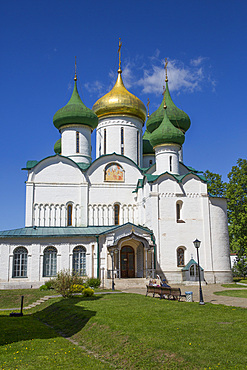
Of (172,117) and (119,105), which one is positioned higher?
(119,105)

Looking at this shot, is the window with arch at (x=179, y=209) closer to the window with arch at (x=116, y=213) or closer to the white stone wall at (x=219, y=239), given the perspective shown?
the white stone wall at (x=219, y=239)

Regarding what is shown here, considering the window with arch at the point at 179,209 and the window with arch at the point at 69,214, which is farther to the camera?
the window with arch at the point at 69,214

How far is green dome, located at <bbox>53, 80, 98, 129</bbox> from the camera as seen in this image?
2655cm

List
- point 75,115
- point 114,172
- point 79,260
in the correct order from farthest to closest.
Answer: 1. point 75,115
2. point 114,172
3. point 79,260

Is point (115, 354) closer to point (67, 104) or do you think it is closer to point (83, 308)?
point (83, 308)

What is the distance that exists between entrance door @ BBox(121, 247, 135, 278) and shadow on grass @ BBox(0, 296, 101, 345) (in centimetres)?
915

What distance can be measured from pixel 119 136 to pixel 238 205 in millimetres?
10400

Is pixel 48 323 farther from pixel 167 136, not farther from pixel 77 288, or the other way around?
pixel 167 136

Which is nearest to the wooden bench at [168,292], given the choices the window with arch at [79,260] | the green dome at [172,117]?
the window with arch at [79,260]

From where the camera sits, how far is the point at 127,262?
77.3 feet

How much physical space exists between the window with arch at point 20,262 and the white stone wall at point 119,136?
995cm

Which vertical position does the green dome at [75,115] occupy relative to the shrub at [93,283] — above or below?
above

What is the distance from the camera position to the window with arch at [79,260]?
73.0ft

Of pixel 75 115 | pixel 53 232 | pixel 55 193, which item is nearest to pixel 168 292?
pixel 53 232
